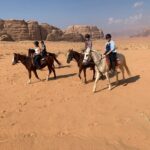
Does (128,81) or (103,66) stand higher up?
(103,66)

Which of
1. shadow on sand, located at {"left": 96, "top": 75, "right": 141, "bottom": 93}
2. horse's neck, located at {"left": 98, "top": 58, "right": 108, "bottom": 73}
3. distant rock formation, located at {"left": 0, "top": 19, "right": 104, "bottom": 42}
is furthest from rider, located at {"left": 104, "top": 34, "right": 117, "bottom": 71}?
distant rock formation, located at {"left": 0, "top": 19, "right": 104, "bottom": 42}

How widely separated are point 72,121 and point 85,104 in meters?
1.66

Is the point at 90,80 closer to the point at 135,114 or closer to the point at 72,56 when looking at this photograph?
the point at 72,56

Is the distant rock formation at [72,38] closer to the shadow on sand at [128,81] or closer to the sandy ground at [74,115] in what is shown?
the sandy ground at [74,115]

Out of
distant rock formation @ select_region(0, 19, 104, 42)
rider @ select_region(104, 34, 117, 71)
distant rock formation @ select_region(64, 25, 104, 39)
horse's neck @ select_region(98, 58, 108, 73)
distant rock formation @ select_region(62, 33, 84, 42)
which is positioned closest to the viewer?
rider @ select_region(104, 34, 117, 71)

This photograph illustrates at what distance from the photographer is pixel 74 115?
33.9 ft

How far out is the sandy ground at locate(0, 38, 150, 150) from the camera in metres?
8.32

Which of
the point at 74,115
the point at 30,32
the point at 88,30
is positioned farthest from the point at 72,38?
the point at 74,115

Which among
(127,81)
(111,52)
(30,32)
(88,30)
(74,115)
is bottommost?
(88,30)

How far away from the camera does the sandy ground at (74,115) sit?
8320 mm

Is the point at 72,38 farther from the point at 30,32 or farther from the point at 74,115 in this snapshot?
the point at 74,115

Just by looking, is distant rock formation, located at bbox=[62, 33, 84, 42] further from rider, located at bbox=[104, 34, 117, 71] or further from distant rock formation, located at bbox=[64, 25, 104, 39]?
rider, located at bbox=[104, 34, 117, 71]

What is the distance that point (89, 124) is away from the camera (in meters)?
9.54

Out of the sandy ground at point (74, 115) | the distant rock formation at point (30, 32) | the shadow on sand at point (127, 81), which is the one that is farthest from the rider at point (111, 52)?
the distant rock formation at point (30, 32)
